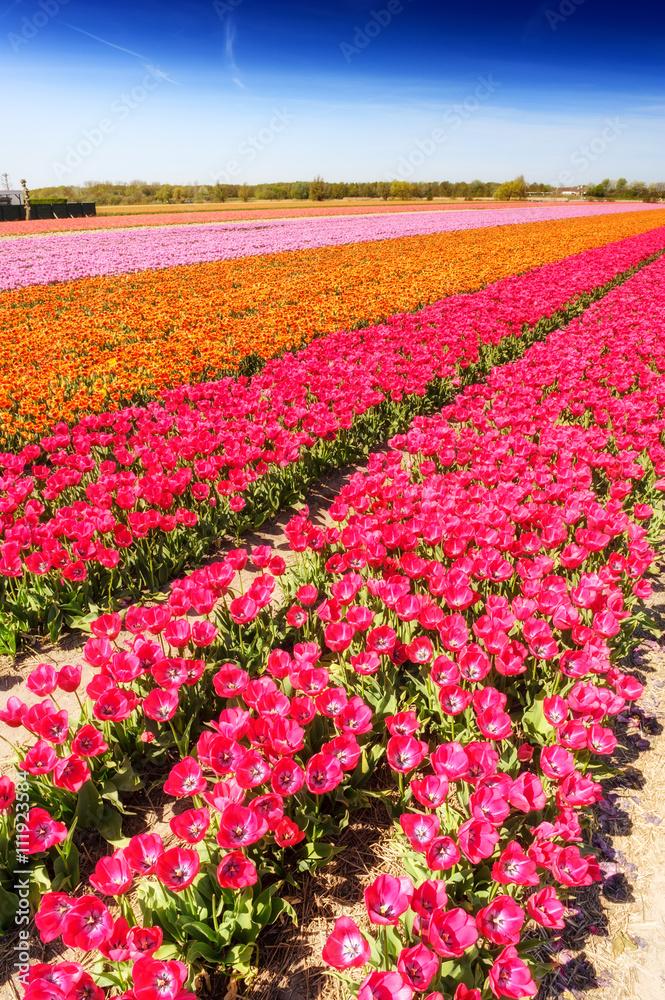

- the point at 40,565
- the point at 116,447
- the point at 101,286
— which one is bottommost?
the point at 40,565

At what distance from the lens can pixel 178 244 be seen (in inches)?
1101

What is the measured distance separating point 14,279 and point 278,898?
21478mm

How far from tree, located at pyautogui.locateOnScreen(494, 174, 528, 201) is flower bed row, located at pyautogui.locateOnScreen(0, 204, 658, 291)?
53459mm

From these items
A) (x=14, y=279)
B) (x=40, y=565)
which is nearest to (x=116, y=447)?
(x=40, y=565)

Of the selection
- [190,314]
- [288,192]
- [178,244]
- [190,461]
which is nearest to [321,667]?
[190,461]

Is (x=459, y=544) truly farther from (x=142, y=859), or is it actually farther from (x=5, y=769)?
(x=5, y=769)

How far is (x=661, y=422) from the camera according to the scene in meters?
6.04

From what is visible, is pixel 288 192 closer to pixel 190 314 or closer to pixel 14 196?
pixel 14 196

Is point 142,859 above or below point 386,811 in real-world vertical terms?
above

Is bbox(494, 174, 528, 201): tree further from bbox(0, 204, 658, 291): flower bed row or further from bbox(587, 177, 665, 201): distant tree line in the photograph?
bbox(0, 204, 658, 291): flower bed row

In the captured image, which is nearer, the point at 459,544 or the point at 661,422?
the point at 459,544

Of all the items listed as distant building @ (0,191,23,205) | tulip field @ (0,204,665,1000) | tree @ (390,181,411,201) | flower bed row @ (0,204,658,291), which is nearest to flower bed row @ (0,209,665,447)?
tulip field @ (0,204,665,1000)

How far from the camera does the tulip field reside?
6.42ft

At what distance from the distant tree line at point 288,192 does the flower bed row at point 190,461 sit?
75.8 meters
